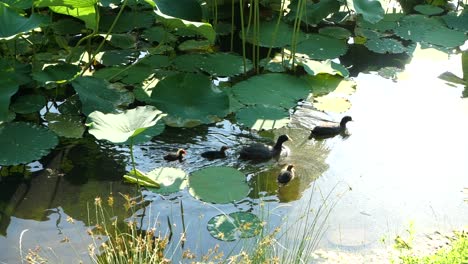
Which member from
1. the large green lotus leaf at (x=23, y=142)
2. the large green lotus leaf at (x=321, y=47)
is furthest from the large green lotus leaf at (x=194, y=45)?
the large green lotus leaf at (x=23, y=142)

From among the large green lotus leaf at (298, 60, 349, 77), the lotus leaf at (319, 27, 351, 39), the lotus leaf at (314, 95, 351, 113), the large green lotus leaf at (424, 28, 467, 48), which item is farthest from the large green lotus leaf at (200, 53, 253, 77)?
the large green lotus leaf at (424, 28, 467, 48)

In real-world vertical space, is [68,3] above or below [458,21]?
above

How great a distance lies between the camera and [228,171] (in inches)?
212

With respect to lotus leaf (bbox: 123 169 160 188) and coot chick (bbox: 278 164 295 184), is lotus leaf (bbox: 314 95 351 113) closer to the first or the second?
coot chick (bbox: 278 164 295 184)

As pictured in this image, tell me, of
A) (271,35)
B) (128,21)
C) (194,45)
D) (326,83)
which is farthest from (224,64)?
(128,21)

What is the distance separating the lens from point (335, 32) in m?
8.22

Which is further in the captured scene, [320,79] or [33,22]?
[320,79]

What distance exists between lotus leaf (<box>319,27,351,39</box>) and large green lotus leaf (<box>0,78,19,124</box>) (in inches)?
150

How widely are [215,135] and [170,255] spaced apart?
174 cm

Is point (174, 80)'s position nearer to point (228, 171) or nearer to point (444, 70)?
point (228, 171)

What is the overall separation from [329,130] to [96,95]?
2056mm

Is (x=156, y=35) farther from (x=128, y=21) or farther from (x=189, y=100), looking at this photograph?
(x=189, y=100)

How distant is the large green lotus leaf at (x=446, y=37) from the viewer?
8.08 m

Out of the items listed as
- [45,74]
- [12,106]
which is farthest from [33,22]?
[12,106]
